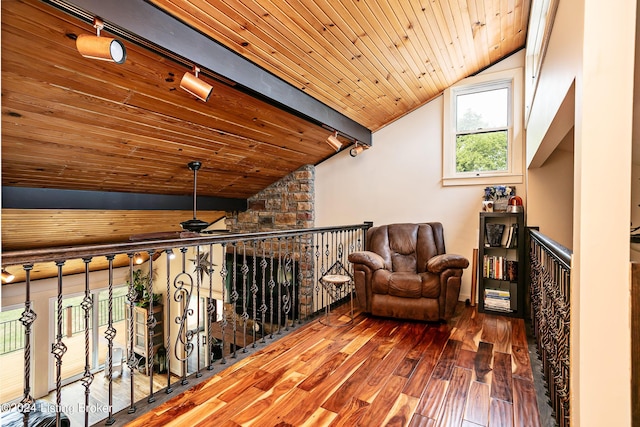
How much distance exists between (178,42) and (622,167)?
7.77 ft

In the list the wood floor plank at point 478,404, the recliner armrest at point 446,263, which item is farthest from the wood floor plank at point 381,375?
the recliner armrest at point 446,263

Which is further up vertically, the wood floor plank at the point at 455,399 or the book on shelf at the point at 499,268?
the book on shelf at the point at 499,268

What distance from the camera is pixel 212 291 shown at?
5.39 metres

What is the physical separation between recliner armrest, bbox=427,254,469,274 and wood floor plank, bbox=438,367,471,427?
102cm

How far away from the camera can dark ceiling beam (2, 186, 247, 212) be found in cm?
315

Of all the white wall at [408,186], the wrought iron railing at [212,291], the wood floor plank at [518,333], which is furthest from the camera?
the white wall at [408,186]

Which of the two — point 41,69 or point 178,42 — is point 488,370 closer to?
point 178,42

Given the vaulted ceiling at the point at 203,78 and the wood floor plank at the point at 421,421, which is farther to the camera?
the vaulted ceiling at the point at 203,78

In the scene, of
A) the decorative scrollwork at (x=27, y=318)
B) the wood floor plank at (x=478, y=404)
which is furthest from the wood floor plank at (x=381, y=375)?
the decorative scrollwork at (x=27, y=318)

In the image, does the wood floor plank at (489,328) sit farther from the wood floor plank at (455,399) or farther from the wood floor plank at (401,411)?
the wood floor plank at (401,411)

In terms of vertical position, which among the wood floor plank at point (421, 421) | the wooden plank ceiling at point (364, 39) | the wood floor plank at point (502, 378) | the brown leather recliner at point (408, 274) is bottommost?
the wood floor plank at point (421, 421)

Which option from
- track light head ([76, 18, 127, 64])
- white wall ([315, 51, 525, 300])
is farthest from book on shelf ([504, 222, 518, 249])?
track light head ([76, 18, 127, 64])

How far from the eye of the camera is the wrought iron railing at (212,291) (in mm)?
1646

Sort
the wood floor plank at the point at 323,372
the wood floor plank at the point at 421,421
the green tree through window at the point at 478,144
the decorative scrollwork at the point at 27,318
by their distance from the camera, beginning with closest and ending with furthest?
the decorative scrollwork at the point at 27,318 < the wood floor plank at the point at 421,421 < the wood floor plank at the point at 323,372 < the green tree through window at the point at 478,144
